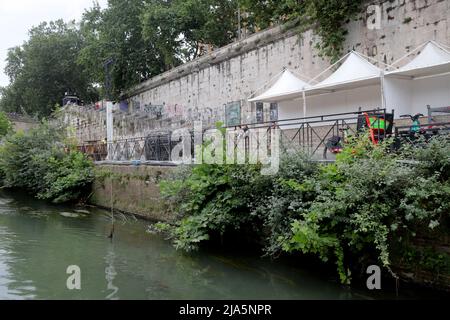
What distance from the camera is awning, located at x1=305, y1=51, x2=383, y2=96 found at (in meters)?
10.7

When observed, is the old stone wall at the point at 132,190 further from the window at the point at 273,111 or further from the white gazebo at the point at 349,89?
the window at the point at 273,111

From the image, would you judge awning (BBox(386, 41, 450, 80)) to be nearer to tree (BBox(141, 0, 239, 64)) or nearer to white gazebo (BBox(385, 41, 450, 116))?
white gazebo (BBox(385, 41, 450, 116))

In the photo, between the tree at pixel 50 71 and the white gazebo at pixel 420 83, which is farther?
the tree at pixel 50 71

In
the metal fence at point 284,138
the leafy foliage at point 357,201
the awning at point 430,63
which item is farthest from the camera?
the awning at point 430,63

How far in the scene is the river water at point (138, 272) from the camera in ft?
21.1

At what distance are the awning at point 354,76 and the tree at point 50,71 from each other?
30.9 m

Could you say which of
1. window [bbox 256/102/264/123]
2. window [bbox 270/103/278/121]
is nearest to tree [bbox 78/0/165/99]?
window [bbox 256/102/264/123]

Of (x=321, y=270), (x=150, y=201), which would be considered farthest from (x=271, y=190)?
(x=150, y=201)

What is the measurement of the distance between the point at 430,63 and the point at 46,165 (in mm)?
15201

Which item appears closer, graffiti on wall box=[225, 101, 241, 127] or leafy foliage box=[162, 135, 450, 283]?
leafy foliage box=[162, 135, 450, 283]

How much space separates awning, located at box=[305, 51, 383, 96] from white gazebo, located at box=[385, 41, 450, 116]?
0.47 m

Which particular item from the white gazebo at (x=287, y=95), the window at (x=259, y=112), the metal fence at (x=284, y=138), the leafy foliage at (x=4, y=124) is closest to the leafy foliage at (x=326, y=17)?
the white gazebo at (x=287, y=95)

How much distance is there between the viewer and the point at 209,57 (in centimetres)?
2033

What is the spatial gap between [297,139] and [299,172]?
289 cm
